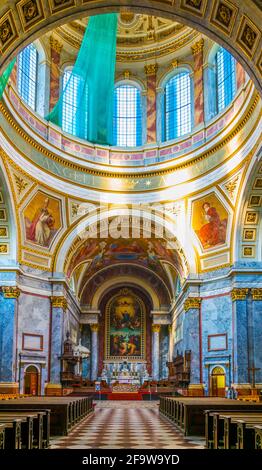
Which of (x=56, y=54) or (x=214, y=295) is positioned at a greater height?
(x=56, y=54)

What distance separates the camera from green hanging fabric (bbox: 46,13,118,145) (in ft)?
74.1

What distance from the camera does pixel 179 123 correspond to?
3102cm

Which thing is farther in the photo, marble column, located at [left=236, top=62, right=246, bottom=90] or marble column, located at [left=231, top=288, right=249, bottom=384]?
marble column, located at [left=231, top=288, right=249, bottom=384]

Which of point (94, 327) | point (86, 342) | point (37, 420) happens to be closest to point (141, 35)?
point (94, 327)

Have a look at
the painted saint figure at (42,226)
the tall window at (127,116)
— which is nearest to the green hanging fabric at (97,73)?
the painted saint figure at (42,226)

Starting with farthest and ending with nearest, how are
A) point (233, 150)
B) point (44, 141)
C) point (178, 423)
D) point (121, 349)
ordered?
point (121, 349) → point (44, 141) → point (233, 150) → point (178, 423)

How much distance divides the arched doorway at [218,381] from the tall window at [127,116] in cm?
1322

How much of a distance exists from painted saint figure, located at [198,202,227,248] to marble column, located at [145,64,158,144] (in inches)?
231

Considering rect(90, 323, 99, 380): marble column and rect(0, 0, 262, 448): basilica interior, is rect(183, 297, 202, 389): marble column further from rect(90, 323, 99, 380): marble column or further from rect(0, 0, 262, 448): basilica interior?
rect(90, 323, 99, 380): marble column

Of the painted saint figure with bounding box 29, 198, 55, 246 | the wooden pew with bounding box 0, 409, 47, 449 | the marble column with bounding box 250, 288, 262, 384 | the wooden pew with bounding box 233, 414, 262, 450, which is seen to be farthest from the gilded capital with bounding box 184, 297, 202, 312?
the wooden pew with bounding box 233, 414, 262, 450
